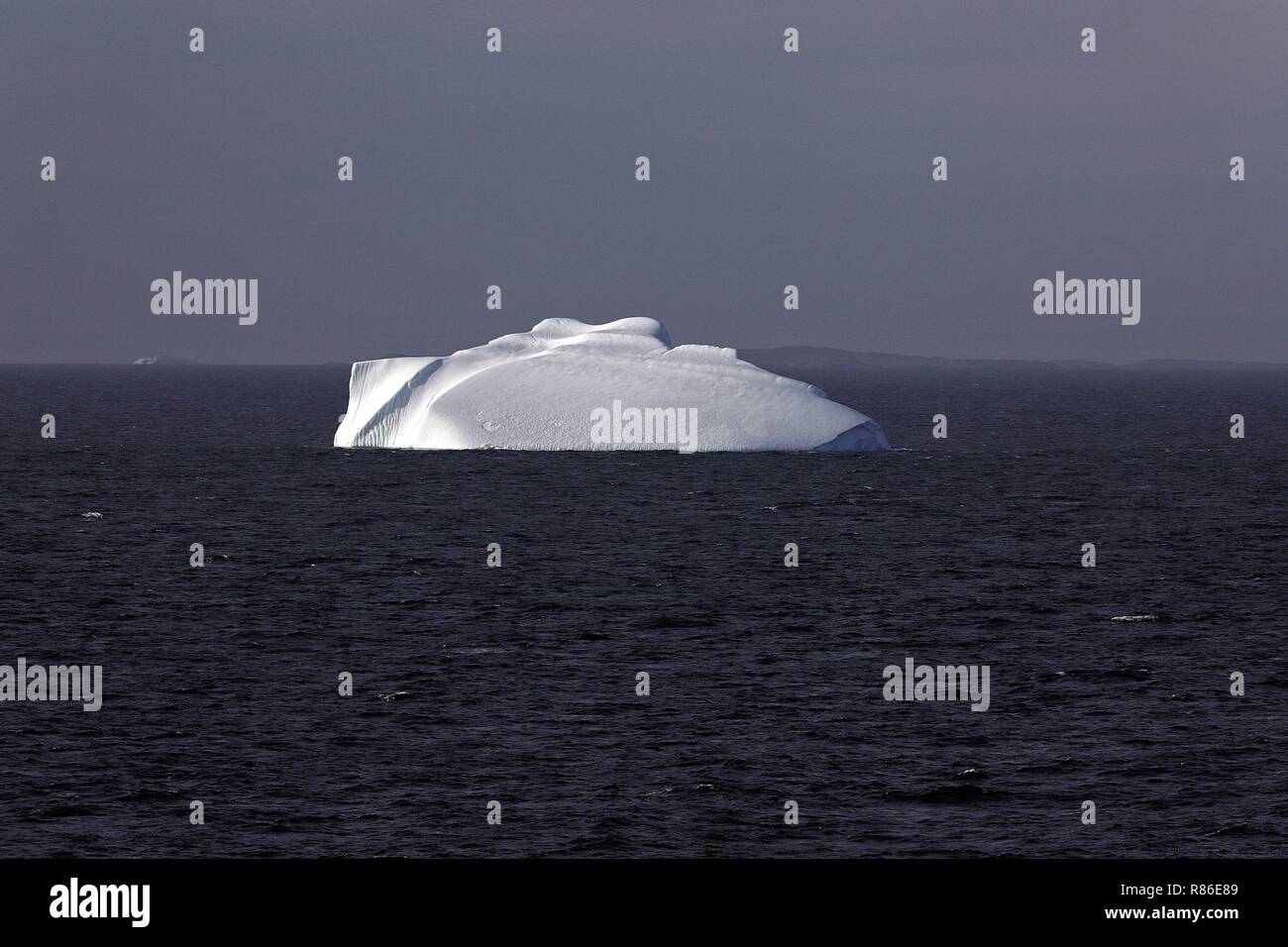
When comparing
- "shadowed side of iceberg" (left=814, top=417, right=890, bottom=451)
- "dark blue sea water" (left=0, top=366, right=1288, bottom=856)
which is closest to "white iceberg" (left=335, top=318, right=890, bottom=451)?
"shadowed side of iceberg" (left=814, top=417, right=890, bottom=451)

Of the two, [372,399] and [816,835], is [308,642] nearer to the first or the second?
[816,835]

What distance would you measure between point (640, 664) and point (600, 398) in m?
39.0

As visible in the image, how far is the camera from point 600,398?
7144cm

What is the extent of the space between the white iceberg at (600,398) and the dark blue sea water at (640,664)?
3.39 meters

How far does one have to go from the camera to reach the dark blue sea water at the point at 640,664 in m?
22.7

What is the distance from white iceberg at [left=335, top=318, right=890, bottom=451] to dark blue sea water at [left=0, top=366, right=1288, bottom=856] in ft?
11.1

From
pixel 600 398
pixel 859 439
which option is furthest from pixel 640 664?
pixel 859 439

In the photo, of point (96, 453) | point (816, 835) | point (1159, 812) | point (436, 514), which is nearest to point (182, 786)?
point (816, 835)

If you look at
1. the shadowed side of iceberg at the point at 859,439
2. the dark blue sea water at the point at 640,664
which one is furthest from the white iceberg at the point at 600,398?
the dark blue sea water at the point at 640,664

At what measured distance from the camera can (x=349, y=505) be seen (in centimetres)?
6209

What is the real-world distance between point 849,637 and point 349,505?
3050 centimetres

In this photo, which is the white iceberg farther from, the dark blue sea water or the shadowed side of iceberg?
the dark blue sea water

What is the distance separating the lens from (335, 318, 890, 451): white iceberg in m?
71.2

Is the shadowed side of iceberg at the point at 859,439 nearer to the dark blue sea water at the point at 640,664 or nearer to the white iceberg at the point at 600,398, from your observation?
the white iceberg at the point at 600,398
